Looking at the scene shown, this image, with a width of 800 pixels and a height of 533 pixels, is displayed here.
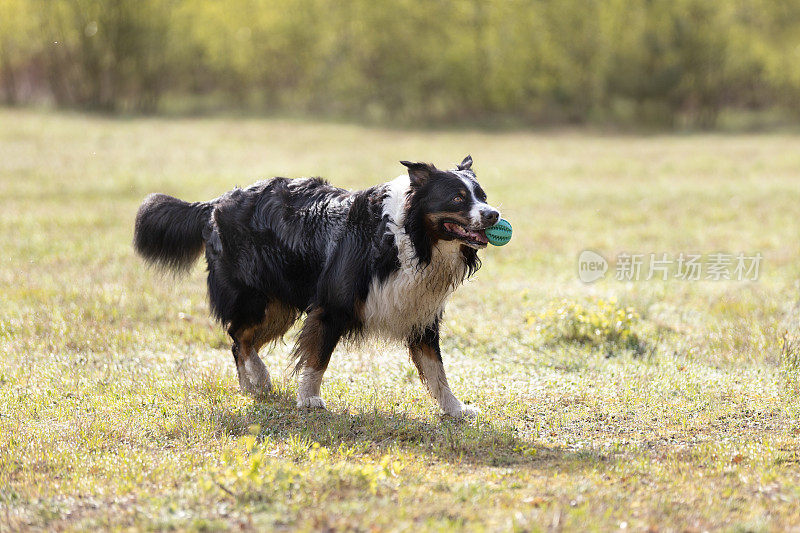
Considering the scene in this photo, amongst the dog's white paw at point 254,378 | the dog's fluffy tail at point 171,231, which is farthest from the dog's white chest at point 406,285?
the dog's fluffy tail at point 171,231

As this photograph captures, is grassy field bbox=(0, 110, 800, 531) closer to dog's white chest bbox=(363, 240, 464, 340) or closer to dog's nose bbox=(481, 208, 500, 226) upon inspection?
dog's white chest bbox=(363, 240, 464, 340)

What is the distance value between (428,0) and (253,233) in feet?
126

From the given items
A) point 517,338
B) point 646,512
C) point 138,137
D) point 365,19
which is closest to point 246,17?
point 365,19

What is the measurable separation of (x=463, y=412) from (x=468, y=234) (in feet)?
4.84

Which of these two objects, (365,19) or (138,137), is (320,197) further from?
(365,19)

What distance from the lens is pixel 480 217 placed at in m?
5.84

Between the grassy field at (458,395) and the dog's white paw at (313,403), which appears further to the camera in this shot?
the dog's white paw at (313,403)

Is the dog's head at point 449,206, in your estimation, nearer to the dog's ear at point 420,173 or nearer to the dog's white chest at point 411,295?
the dog's ear at point 420,173

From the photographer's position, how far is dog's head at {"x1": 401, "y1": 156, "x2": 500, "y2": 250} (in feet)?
19.3

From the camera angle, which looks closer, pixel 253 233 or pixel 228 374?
pixel 253 233

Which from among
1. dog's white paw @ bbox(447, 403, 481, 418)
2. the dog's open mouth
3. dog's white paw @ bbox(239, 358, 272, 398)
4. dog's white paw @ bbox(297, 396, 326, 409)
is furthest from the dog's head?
dog's white paw @ bbox(239, 358, 272, 398)

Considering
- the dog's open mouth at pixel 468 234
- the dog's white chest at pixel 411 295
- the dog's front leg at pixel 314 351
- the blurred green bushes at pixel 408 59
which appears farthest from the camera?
the blurred green bushes at pixel 408 59

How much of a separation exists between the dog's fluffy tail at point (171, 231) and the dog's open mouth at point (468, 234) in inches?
92.4

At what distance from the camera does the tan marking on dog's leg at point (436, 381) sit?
21.5 feet
